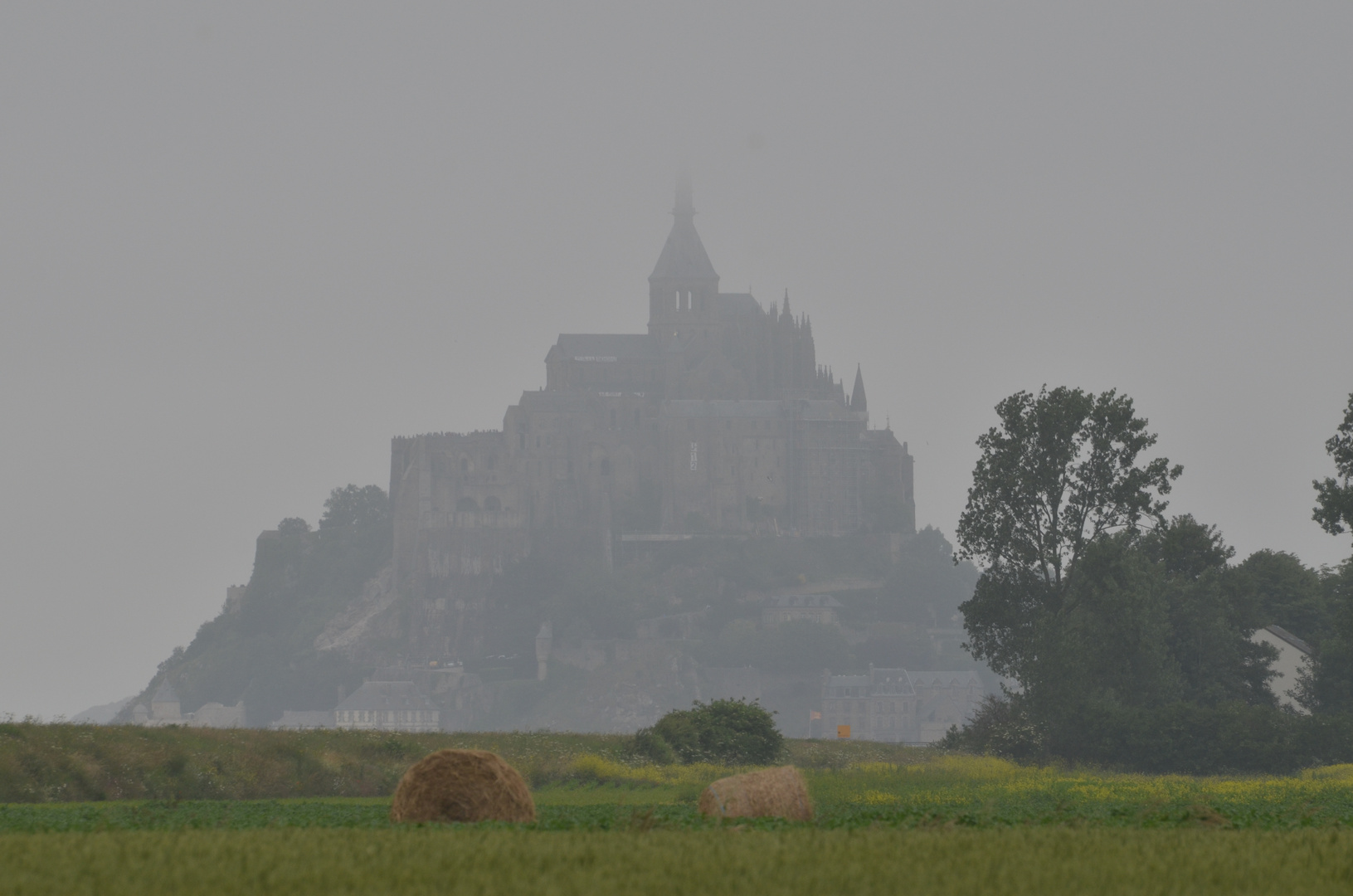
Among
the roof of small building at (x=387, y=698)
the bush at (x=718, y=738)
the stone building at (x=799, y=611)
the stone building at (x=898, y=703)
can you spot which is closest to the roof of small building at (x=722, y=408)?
the stone building at (x=799, y=611)

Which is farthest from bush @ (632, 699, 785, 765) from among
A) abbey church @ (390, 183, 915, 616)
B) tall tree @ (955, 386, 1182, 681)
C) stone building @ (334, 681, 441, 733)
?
abbey church @ (390, 183, 915, 616)

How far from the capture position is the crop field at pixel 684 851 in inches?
474

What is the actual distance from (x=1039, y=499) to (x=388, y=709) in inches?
5235

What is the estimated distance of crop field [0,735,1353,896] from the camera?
12.0 metres

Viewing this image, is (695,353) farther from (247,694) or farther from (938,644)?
(247,694)

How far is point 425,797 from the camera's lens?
59.3 feet

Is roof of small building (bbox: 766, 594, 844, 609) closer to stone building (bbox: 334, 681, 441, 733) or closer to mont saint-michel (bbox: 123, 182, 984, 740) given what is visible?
mont saint-michel (bbox: 123, 182, 984, 740)

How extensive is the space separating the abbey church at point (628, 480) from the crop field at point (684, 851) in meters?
159

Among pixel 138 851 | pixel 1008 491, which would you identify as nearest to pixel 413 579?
pixel 1008 491

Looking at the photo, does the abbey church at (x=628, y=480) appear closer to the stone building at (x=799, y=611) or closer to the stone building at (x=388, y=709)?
the stone building at (x=799, y=611)

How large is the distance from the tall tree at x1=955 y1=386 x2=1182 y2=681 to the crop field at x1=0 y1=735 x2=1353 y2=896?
24.7m

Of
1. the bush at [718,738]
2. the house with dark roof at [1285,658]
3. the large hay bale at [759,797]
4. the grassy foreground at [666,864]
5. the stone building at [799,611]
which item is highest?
the stone building at [799,611]

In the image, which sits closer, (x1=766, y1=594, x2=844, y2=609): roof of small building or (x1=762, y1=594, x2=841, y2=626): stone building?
(x1=762, y1=594, x2=841, y2=626): stone building

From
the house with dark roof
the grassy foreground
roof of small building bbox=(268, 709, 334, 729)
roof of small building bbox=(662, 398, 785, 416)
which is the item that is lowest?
the grassy foreground
